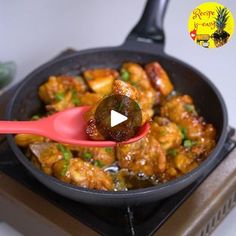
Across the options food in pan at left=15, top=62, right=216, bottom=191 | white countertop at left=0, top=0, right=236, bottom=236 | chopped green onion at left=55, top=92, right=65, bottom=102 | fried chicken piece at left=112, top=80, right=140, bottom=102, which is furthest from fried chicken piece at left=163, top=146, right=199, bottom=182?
white countertop at left=0, top=0, right=236, bottom=236

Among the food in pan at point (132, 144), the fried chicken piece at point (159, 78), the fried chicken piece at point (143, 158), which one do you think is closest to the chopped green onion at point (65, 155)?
the food in pan at point (132, 144)

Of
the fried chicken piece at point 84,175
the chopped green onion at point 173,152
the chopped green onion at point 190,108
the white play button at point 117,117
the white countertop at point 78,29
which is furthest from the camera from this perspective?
the white countertop at point 78,29

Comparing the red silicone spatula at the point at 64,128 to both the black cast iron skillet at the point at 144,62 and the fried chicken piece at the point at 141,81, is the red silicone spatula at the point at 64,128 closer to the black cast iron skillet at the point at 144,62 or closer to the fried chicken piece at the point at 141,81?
the black cast iron skillet at the point at 144,62

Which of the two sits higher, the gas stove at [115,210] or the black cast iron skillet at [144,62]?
the black cast iron skillet at [144,62]

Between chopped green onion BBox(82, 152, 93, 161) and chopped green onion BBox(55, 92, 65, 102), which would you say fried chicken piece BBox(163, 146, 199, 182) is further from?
chopped green onion BBox(55, 92, 65, 102)

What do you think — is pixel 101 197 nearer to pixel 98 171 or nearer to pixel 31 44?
pixel 98 171

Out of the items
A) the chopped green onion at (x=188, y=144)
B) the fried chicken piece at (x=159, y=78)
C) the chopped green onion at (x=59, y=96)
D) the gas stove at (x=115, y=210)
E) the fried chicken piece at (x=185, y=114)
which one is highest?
the fried chicken piece at (x=159, y=78)

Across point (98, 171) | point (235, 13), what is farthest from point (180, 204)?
point (235, 13)
